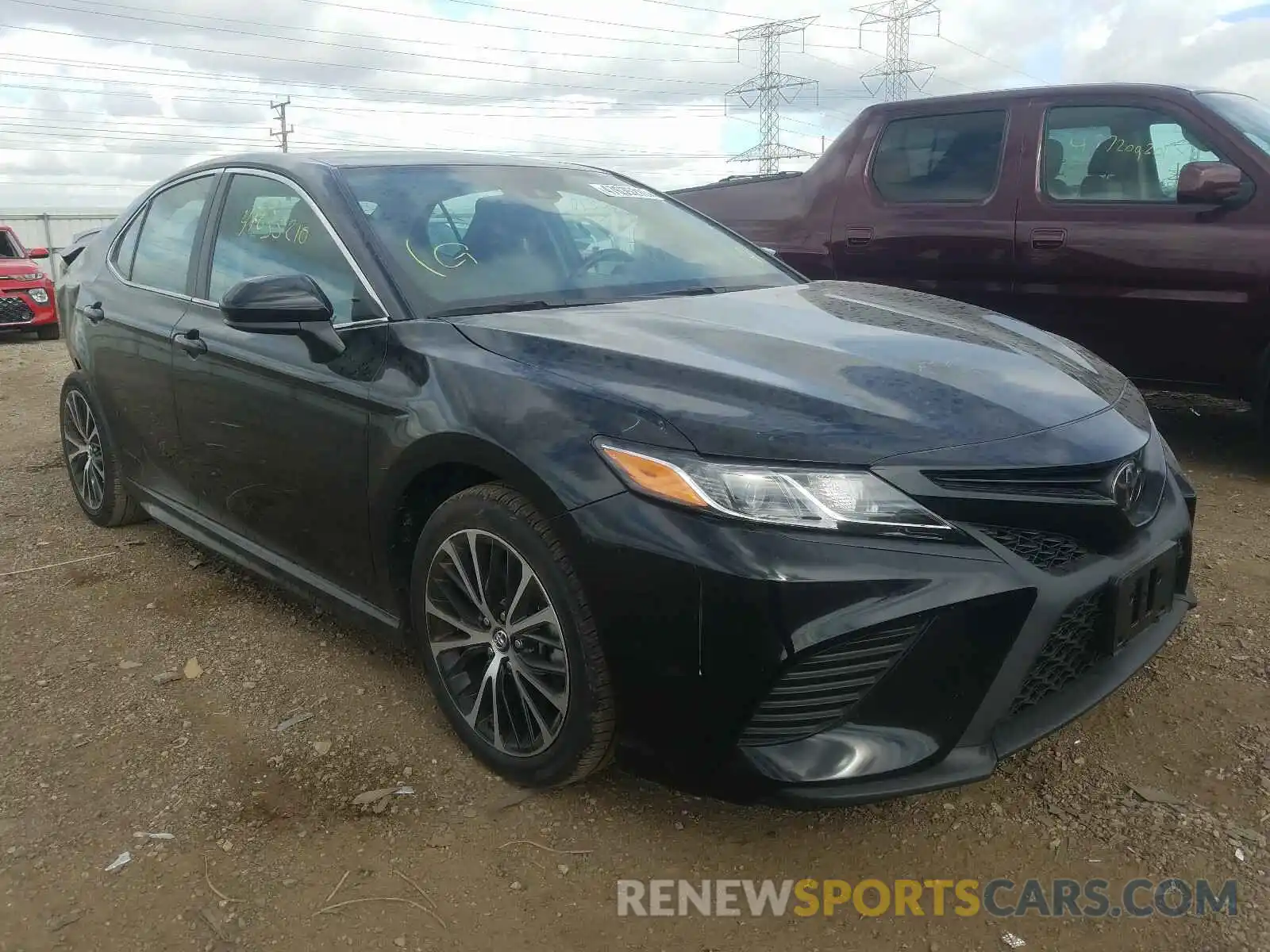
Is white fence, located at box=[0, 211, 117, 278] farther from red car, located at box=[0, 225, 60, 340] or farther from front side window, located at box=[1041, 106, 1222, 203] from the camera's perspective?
front side window, located at box=[1041, 106, 1222, 203]

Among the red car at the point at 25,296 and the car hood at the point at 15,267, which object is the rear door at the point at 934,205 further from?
the car hood at the point at 15,267

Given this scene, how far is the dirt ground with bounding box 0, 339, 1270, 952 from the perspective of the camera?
216 cm

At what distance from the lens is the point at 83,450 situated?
472 centimetres

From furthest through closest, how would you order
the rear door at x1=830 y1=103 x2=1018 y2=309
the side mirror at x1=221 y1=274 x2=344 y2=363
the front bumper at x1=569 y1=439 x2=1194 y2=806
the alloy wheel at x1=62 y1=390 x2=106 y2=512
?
the rear door at x1=830 y1=103 x2=1018 y2=309
the alloy wheel at x1=62 y1=390 x2=106 y2=512
the side mirror at x1=221 y1=274 x2=344 y2=363
the front bumper at x1=569 y1=439 x2=1194 y2=806

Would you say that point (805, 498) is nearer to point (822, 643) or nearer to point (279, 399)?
point (822, 643)

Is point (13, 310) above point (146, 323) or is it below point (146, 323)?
below

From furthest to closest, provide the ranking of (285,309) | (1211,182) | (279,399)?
(1211,182) < (279,399) < (285,309)

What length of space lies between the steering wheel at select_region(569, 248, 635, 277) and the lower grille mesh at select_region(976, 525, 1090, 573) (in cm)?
154

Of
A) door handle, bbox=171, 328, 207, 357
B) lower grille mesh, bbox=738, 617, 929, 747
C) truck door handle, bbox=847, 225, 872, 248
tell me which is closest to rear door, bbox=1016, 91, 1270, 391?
truck door handle, bbox=847, 225, 872, 248

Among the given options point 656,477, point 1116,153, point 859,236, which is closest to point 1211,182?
point 1116,153

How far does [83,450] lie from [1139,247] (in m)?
4.78

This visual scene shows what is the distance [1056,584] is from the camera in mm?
2131

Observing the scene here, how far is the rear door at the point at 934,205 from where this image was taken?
529 cm

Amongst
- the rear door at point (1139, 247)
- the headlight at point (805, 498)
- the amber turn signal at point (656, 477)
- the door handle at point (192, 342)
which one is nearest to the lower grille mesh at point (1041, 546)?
the headlight at point (805, 498)
